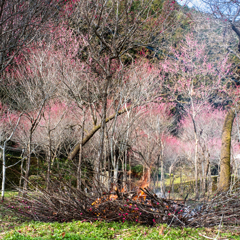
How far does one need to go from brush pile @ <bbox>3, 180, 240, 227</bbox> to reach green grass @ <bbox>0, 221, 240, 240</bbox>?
0.16m

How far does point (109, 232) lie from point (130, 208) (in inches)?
21.5

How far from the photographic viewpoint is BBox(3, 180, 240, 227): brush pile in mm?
3752

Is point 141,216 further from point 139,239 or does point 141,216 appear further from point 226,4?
point 226,4

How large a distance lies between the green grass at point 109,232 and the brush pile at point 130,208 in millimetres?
160

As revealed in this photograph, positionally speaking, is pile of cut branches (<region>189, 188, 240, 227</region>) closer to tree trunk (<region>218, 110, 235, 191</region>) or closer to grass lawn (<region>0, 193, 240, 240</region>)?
grass lawn (<region>0, 193, 240, 240</region>)

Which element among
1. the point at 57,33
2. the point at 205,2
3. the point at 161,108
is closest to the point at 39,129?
the point at 57,33

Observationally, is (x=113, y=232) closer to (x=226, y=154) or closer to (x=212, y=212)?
(x=212, y=212)

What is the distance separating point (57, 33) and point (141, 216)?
7417mm

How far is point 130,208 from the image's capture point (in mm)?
3779

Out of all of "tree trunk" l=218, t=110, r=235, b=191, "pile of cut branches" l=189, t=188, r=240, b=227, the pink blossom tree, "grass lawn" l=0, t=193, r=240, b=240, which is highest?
the pink blossom tree

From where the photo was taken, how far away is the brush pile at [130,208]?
12.3 ft

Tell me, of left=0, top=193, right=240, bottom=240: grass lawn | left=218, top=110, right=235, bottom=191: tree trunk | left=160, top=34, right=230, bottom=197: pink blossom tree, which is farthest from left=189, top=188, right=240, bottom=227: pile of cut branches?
left=160, top=34, right=230, bottom=197: pink blossom tree

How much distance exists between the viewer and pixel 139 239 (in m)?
3.04

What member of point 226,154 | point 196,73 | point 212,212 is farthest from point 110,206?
point 196,73
